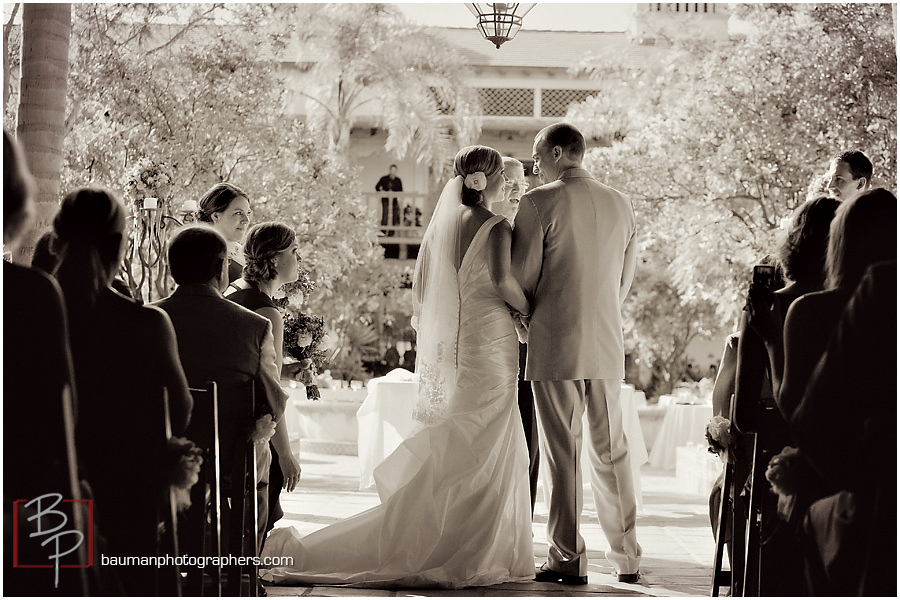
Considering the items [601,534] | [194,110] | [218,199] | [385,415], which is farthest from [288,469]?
[194,110]

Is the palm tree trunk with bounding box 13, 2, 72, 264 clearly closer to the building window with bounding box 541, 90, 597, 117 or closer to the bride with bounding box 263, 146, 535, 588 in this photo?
the bride with bounding box 263, 146, 535, 588

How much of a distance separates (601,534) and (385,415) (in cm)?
244

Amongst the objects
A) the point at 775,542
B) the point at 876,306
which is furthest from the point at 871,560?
the point at 876,306

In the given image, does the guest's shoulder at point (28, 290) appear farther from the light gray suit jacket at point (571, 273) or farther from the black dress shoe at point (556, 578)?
the black dress shoe at point (556, 578)

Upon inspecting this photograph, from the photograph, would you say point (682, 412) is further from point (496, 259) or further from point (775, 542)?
point (775, 542)

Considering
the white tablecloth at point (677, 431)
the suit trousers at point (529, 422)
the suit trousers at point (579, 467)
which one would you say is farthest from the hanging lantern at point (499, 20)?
the white tablecloth at point (677, 431)

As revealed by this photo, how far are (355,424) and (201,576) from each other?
10.7 metres

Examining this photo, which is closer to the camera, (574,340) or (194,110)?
(574,340)

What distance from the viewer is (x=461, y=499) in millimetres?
5039

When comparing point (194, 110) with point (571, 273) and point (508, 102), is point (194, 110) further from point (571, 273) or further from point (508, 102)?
point (508, 102)

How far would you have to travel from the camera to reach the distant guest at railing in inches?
1304

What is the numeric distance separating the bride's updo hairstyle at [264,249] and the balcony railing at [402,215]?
28202 mm

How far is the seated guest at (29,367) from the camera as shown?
136 inches

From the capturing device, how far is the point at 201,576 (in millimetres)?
3910
